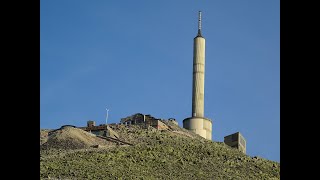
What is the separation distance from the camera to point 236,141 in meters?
64.9

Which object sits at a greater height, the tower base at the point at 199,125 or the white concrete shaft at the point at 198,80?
the white concrete shaft at the point at 198,80

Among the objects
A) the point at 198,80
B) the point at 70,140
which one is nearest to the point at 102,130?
the point at 70,140

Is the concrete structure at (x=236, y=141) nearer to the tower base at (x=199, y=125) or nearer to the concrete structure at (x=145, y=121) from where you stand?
the tower base at (x=199, y=125)

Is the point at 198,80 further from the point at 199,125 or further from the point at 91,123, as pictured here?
the point at 91,123

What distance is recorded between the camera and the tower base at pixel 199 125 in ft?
225

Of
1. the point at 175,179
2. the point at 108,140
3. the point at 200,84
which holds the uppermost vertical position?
the point at 200,84

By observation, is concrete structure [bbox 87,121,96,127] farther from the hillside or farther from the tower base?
the tower base

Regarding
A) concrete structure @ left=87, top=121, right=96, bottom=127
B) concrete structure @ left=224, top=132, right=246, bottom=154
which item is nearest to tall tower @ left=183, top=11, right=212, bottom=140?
concrete structure @ left=224, top=132, right=246, bottom=154

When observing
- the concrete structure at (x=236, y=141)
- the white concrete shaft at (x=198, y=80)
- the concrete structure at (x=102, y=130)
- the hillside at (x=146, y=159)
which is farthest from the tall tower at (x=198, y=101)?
the concrete structure at (x=102, y=130)
